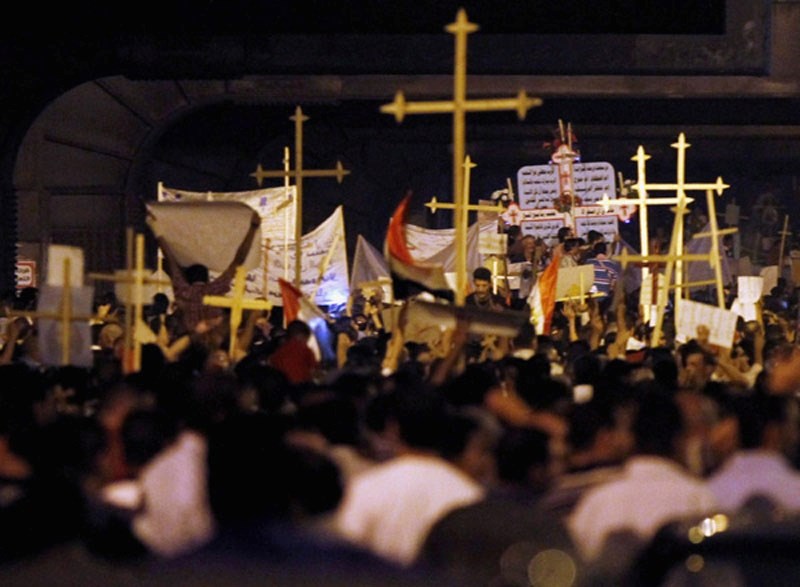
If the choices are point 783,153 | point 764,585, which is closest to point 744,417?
point 764,585

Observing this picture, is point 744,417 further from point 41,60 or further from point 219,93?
point 219,93

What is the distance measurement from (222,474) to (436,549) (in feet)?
3.49

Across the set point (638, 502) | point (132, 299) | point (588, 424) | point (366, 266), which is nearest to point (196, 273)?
point (132, 299)

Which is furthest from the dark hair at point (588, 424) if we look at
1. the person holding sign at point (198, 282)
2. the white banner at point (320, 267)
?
the white banner at point (320, 267)

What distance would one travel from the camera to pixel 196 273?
51.7 ft

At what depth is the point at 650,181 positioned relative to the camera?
48.2 meters

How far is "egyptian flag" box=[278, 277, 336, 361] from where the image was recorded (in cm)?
1447

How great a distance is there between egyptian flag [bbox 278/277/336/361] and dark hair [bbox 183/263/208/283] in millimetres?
584

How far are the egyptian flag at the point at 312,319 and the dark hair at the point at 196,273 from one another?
58 centimetres

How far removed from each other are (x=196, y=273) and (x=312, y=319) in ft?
4.35

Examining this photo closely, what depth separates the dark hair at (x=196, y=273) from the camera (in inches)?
619

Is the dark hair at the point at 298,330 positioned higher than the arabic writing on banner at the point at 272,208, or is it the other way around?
the arabic writing on banner at the point at 272,208

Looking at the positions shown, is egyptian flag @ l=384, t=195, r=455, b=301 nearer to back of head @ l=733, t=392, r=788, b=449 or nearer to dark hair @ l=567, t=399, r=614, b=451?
dark hair @ l=567, t=399, r=614, b=451

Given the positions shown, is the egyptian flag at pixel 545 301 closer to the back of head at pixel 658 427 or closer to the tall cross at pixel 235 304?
the tall cross at pixel 235 304
